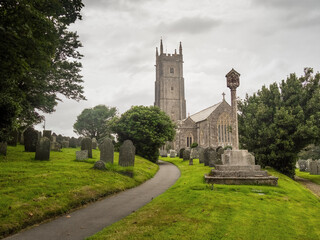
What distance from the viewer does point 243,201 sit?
23.3 ft

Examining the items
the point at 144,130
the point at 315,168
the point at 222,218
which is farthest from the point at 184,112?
the point at 222,218

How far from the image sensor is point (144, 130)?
22844 millimetres

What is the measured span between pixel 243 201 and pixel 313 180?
41.9ft

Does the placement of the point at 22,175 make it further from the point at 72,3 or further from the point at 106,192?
the point at 72,3

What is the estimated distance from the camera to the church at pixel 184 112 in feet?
42.4

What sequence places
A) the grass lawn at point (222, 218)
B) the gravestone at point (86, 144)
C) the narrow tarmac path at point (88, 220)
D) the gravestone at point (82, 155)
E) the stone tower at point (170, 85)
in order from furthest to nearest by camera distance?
the stone tower at point (170, 85)
the gravestone at point (86, 144)
the gravestone at point (82, 155)
the narrow tarmac path at point (88, 220)
the grass lawn at point (222, 218)

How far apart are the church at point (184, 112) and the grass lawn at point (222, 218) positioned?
529 centimetres

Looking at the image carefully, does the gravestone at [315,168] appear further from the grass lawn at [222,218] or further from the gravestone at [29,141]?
the gravestone at [29,141]

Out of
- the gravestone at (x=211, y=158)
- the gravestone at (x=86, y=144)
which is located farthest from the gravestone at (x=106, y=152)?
the gravestone at (x=211, y=158)

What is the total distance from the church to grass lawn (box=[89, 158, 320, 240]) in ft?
17.3

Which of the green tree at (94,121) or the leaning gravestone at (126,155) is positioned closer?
the leaning gravestone at (126,155)

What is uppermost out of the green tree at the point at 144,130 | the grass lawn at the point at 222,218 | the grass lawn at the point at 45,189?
the green tree at the point at 144,130

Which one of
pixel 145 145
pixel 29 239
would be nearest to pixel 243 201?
pixel 29 239

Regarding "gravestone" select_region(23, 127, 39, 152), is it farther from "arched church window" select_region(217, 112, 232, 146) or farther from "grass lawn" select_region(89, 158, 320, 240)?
"arched church window" select_region(217, 112, 232, 146)
